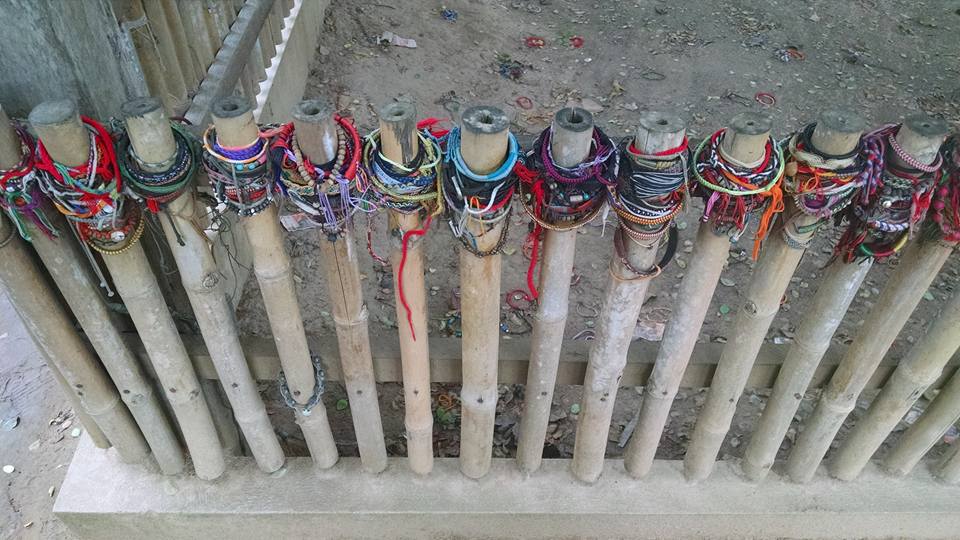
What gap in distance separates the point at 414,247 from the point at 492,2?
6.41 m

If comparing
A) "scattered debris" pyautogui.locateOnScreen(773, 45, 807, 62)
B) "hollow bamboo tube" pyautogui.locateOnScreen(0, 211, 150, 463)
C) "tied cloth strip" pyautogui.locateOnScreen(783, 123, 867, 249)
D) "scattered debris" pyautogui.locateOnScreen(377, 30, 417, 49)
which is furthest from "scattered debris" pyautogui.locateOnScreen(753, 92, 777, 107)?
"hollow bamboo tube" pyautogui.locateOnScreen(0, 211, 150, 463)

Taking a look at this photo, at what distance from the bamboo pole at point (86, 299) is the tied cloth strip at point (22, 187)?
70 mm

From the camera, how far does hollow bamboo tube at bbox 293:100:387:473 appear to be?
1670mm

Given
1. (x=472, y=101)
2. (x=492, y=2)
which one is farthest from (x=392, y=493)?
(x=492, y=2)

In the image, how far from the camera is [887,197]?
1819 mm

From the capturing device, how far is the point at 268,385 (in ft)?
11.5

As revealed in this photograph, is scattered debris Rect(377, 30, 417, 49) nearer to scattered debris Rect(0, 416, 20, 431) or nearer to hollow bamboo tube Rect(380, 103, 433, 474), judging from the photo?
scattered debris Rect(0, 416, 20, 431)

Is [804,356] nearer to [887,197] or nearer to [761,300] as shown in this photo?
[761,300]

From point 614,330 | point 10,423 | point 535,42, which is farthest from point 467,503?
point 535,42

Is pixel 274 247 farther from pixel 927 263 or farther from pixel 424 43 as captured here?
pixel 424 43

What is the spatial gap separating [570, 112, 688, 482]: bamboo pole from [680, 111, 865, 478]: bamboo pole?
339 mm

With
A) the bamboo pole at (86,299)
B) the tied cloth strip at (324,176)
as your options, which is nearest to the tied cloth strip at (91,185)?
the bamboo pole at (86,299)

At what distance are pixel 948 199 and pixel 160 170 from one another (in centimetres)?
203

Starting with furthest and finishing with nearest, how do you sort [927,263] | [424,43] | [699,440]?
1. [424,43]
2. [699,440]
3. [927,263]
